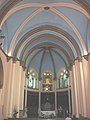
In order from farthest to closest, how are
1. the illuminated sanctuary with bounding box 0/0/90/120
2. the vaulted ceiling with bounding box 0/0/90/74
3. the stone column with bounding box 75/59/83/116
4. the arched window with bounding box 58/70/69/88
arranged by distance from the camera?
the arched window with bounding box 58/70/69/88 < the stone column with bounding box 75/59/83/116 < the vaulted ceiling with bounding box 0/0/90/74 < the illuminated sanctuary with bounding box 0/0/90/120

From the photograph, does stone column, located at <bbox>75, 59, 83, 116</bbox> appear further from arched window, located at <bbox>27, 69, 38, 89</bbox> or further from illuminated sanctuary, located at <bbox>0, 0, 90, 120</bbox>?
arched window, located at <bbox>27, 69, 38, 89</bbox>

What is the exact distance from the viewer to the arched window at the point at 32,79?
88.4 ft

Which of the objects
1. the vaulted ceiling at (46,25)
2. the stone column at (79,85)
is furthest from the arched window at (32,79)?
the stone column at (79,85)

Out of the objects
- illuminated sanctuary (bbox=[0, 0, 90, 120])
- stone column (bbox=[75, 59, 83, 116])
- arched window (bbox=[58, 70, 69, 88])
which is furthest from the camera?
arched window (bbox=[58, 70, 69, 88])

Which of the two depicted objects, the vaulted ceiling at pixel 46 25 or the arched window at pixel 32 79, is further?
the arched window at pixel 32 79

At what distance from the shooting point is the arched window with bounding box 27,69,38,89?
88.4ft

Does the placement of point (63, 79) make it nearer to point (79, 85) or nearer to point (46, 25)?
point (79, 85)

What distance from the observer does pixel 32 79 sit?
90.6 feet

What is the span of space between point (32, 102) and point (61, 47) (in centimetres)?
996

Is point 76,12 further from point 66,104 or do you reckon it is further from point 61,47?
point 66,104

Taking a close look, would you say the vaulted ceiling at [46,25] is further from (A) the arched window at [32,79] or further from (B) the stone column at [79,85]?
(A) the arched window at [32,79]

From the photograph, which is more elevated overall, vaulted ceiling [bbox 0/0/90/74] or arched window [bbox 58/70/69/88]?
vaulted ceiling [bbox 0/0/90/74]

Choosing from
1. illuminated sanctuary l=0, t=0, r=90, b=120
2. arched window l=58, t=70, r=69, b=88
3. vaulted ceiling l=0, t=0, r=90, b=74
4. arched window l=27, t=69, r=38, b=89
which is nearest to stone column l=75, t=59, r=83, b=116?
illuminated sanctuary l=0, t=0, r=90, b=120

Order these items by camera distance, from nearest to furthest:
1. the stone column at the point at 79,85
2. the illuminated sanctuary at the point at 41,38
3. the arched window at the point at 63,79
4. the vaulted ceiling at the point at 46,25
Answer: the illuminated sanctuary at the point at 41,38 < the vaulted ceiling at the point at 46,25 < the stone column at the point at 79,85 < the arched window at the point at 63,79
